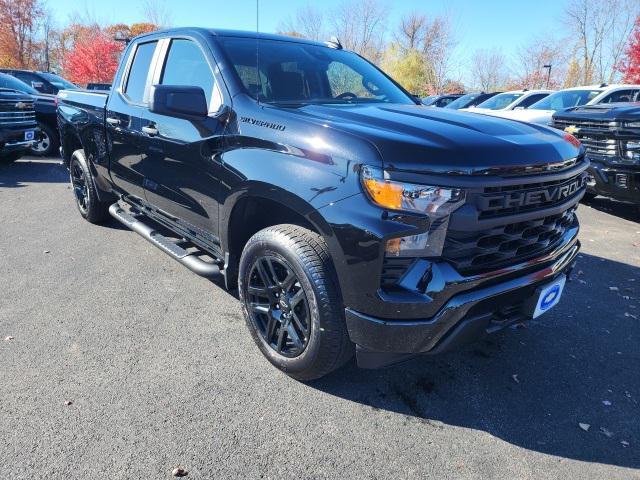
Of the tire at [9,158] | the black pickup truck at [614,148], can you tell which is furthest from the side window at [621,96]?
the tire at [9,158]

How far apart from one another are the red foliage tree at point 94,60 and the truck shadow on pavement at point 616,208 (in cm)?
3184

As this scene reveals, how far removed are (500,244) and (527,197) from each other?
0.87 feet

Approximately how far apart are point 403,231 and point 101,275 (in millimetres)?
3105

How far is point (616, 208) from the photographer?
7.22 metres

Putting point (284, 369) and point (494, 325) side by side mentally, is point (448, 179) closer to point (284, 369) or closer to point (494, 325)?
point (494, 325)

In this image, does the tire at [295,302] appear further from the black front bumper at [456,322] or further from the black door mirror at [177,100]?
the black door mirror at [177,100]

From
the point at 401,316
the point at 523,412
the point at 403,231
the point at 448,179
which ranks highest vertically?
the point at 448,179

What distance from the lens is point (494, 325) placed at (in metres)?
2.37

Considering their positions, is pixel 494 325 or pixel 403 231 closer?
pixel 403 231

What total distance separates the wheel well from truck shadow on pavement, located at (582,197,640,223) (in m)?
5.77

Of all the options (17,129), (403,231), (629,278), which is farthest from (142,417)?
(17,129)

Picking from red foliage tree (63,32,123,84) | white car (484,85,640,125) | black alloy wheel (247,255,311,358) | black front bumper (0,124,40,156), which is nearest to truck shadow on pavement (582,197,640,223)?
white car (484,85,640,125)

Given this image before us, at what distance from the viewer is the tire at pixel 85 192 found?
16.8 ft

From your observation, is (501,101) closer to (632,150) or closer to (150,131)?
(632,150)
